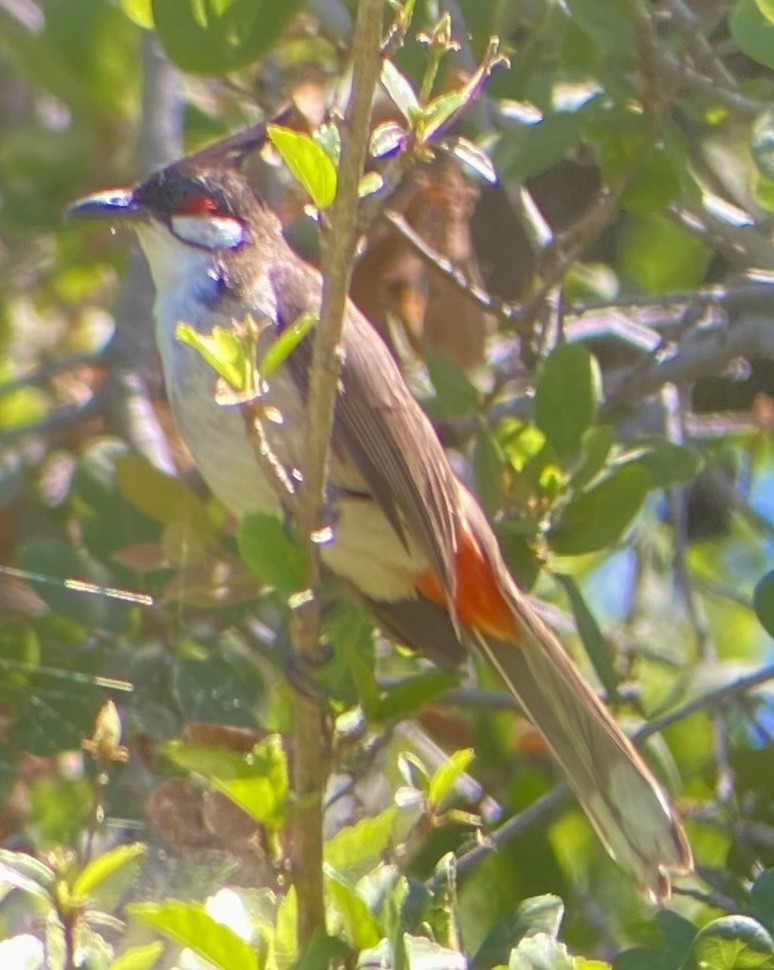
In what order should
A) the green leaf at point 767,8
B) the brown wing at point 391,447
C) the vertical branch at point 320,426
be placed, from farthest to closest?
the brown wing at point 391,447 < the green leaf at point 767,8 < the vertical branch at point 320,426

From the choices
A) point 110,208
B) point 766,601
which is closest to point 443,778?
point 766,601

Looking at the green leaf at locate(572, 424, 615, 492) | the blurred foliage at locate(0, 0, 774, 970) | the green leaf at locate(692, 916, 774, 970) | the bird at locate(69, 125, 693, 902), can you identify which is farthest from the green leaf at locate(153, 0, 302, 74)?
the green leaf at locate(692, 916, 774, 970)

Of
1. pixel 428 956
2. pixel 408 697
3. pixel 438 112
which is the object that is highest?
pixel 438 112

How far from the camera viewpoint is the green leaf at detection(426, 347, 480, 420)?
8.32 feet

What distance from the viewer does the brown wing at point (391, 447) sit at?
240cm

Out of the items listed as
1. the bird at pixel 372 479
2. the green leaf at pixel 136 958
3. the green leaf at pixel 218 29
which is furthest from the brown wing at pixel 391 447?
the green leaf at pixel 136 958

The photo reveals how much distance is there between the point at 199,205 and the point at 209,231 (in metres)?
0.06

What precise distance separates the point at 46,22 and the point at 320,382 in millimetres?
2129

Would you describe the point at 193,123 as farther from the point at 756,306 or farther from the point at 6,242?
the point at 756,306

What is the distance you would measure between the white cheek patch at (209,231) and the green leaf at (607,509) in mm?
749

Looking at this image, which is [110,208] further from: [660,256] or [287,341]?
[287,341]

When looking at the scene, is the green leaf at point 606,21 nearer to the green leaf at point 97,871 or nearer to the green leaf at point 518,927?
the green leaf at point 518,927

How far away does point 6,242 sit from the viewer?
165 inches

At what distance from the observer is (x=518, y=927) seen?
5.54 feet
